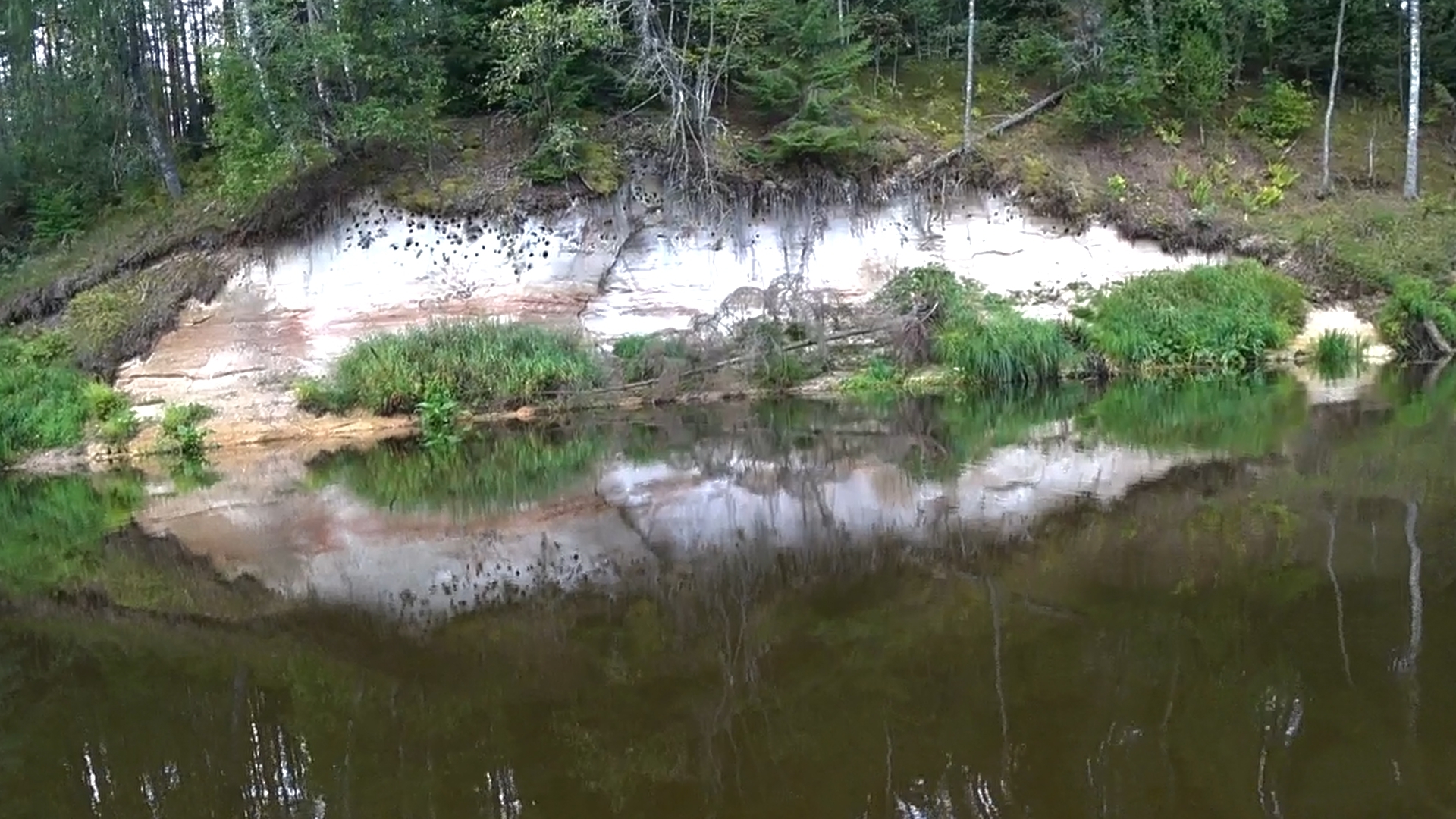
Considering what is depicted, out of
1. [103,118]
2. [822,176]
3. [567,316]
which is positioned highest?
[103,118]

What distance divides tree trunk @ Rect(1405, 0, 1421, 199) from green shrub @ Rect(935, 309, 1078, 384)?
928cm

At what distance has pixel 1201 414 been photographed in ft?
48.5

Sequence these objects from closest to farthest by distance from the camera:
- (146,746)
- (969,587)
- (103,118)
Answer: (146,746), (969,587), (103,118)

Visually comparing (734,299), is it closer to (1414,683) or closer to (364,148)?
(364,148)

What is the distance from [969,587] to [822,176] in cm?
1715

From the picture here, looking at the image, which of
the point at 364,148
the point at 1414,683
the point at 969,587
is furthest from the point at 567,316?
the point at 1414,683

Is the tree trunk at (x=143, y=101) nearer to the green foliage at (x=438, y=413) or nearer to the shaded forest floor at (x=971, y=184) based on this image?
the shaded forest floor at (x=971, y=184)

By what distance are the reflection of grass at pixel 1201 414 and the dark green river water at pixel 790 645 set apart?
27cm

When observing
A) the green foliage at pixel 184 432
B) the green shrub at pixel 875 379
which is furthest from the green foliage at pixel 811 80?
the green foliage at pixel 184 432

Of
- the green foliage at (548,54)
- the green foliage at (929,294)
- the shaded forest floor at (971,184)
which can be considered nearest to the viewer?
the green foliage at (548,54)

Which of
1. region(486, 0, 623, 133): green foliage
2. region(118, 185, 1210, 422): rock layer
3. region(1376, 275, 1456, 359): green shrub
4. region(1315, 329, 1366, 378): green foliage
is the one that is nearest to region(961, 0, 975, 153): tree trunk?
region(118, 185, 1210, 422): rock layer

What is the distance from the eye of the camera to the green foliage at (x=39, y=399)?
744 inches

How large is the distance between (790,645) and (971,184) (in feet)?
62.1

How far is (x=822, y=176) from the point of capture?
23.2 meters
